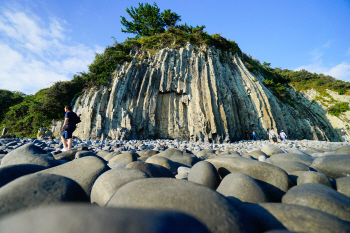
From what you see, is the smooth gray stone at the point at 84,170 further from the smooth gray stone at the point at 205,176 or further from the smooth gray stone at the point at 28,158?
the smooth gray stone at the point at 205,176

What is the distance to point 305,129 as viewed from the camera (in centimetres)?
1898

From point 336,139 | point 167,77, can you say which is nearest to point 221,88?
point 167,77

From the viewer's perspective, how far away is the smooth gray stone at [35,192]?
126 cm

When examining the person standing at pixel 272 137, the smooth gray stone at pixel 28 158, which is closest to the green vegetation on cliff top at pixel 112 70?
the person standing at pixel 272 137

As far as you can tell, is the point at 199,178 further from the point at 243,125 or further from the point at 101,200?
the point at 243,125

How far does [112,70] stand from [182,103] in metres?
8.14

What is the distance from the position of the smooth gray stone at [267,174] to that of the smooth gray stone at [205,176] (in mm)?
528

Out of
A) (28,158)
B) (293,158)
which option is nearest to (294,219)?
(293,158)

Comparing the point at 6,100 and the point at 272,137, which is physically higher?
the point at 6,100

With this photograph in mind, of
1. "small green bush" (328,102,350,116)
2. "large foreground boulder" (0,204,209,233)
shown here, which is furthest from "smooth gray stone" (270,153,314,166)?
"small green bush" (328,102,350,116)

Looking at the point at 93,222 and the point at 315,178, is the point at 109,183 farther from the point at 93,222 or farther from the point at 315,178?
the point at 315,178

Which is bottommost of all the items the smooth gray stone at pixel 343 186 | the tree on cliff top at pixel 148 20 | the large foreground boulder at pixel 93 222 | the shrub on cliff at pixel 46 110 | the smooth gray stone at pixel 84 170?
the smooth gray stone at pixel 343 186

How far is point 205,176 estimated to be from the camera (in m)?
2.47

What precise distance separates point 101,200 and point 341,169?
13.4 ft
